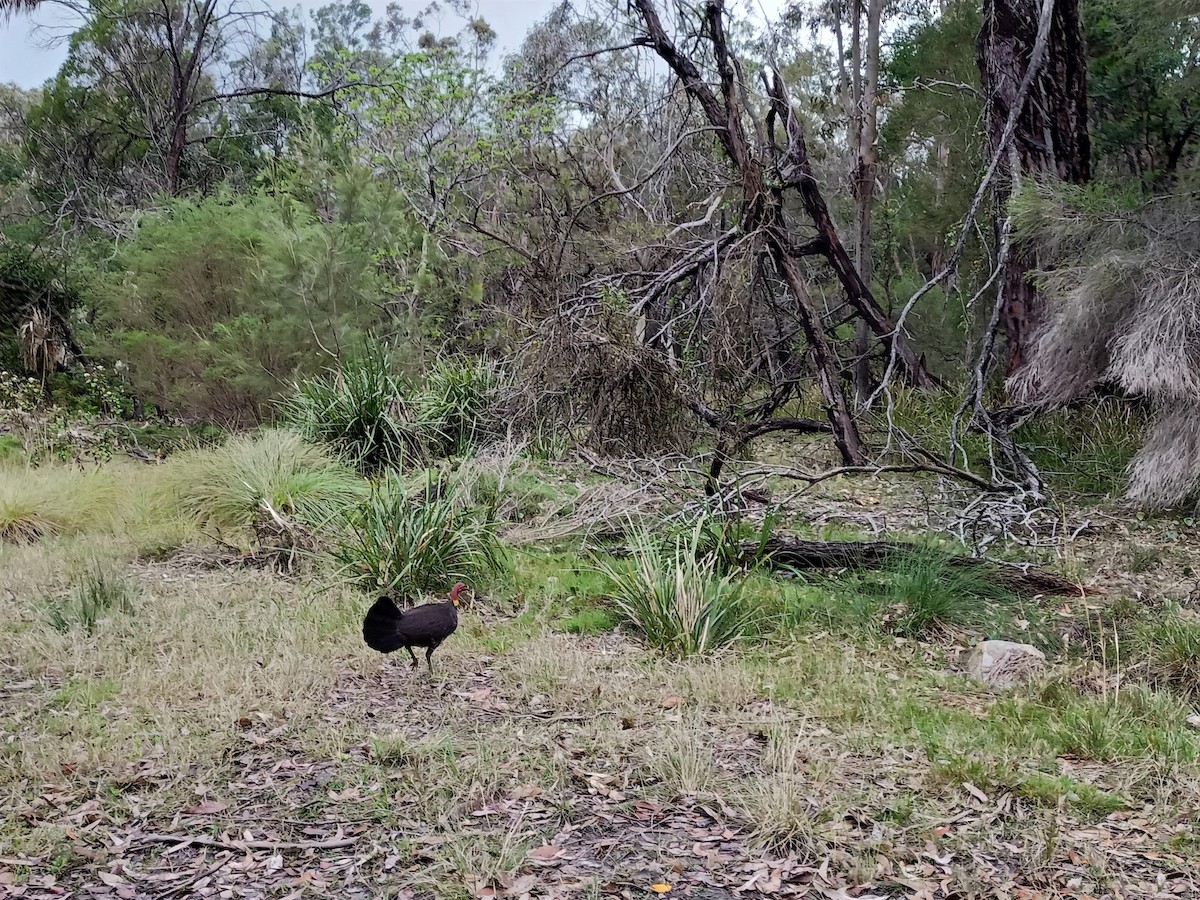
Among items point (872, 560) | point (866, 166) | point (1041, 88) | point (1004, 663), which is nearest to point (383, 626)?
point (1004, 663)

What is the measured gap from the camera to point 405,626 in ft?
15.1

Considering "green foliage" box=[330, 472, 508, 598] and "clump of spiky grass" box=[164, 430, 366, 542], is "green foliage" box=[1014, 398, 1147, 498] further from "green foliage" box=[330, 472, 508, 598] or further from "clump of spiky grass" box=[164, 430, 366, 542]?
"clump of spiky grass" box=[164, 430, 366, 542]

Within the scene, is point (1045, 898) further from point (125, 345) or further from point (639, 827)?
point (125, 345)

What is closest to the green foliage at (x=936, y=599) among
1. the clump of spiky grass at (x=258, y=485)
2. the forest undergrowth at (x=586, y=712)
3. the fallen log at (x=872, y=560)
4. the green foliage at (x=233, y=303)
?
the forest undergrowth at (x=586, y=712)

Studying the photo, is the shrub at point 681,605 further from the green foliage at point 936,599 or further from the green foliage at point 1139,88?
the green foliage at point 1139,88

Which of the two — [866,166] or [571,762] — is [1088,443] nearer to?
[866,166]

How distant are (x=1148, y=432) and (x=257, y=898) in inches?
289

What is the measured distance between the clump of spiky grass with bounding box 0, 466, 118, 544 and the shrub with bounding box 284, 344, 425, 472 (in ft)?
6.78

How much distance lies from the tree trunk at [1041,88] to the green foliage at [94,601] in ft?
26.2

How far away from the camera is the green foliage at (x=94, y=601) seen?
5.34 m

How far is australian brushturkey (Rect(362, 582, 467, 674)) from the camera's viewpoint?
4.51m

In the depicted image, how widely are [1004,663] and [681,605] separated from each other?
1652 millimetres

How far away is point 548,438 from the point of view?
31.4ft

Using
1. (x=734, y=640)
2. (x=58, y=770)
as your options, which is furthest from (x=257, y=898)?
(x=734, y=640)
